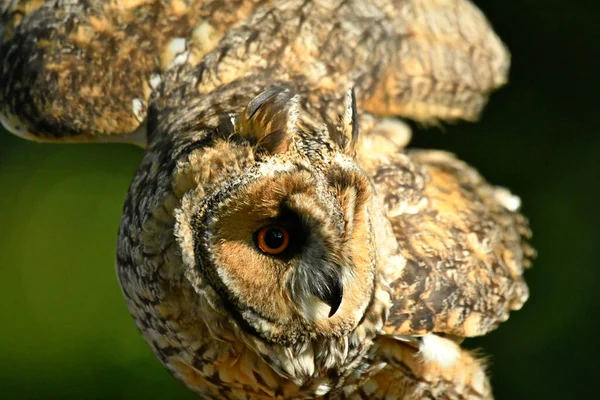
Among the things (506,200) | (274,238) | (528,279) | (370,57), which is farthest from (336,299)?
(528,279)

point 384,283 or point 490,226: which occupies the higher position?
point 384,283

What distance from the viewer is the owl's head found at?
5.95 ft

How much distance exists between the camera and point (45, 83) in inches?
107

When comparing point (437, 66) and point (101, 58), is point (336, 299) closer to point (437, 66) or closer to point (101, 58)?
point (101, 58)

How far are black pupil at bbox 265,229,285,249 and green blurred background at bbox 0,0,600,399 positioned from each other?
3.01 metres

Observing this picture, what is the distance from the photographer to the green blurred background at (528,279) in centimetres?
477

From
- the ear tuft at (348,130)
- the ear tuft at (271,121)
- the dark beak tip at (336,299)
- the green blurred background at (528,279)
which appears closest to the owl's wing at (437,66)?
the ear tuft at (348,130)

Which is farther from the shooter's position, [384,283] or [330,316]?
[384,283]

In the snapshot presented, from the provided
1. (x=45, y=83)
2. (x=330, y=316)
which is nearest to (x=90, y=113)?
(x=45, y=83)

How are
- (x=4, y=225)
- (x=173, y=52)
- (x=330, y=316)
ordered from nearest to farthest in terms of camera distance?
(x=330, y=316) < (x=173, y=52) < (x=4, y=225)

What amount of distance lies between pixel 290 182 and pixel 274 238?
13 centimetres

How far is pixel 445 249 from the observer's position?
2.51m

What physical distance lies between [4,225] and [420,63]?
353 centimetres

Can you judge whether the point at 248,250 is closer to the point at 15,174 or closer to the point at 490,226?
the point at 490,226
